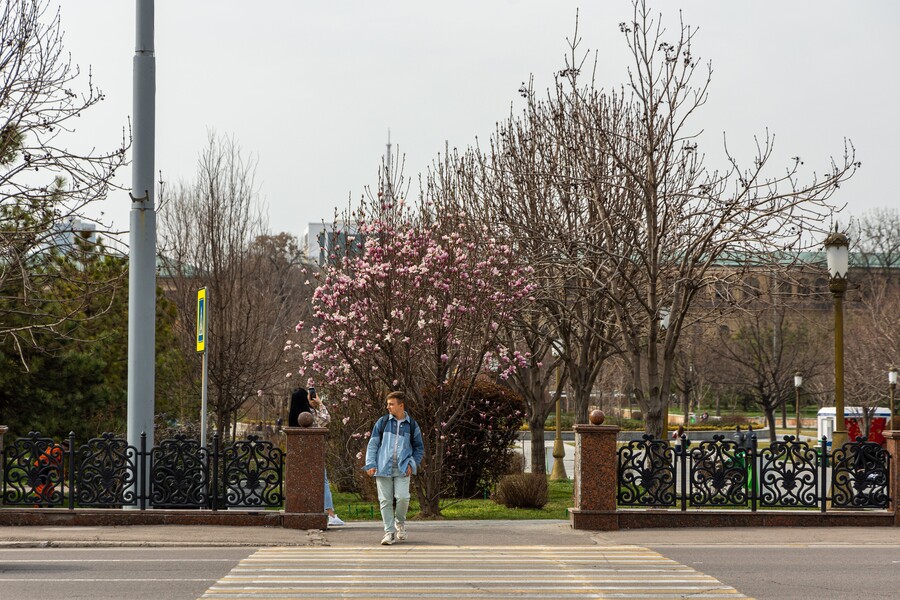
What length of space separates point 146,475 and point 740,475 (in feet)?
25.4

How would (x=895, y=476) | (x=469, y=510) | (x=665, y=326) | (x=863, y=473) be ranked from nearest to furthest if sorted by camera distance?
(x=895, y=476) < (x=863, y=473) < (x=469, y=510) < (x=665, y=326)

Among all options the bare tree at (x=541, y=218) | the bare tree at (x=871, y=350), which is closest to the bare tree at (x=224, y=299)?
the bare tree at (x=541, y=218)

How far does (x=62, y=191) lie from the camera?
1867 cm

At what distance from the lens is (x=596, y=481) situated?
47.6ft

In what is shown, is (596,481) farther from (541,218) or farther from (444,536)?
(541,218)

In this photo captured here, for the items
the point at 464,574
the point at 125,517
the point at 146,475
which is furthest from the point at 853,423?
the point at 464,574

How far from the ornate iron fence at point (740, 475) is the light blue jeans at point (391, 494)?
318 centimetres

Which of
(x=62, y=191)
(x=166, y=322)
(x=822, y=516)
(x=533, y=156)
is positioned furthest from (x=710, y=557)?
(x=166, y=322)

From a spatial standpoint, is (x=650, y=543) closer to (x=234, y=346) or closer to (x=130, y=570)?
(x=130, y=570)

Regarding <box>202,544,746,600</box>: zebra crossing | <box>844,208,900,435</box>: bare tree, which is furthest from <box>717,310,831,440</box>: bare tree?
<box>202,544,746,600</box>: zebra crossing

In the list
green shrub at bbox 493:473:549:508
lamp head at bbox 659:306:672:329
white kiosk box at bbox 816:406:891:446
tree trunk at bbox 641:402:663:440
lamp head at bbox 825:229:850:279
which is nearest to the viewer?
lamp head at bbox 825:229:850:279

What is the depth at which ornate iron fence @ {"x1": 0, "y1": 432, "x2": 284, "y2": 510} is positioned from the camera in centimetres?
1423

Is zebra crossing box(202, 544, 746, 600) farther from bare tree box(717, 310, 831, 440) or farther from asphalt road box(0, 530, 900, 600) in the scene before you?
bare tree box(717, 310, 831, 440)

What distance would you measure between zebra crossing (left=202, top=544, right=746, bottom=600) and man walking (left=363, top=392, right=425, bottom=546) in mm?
375
